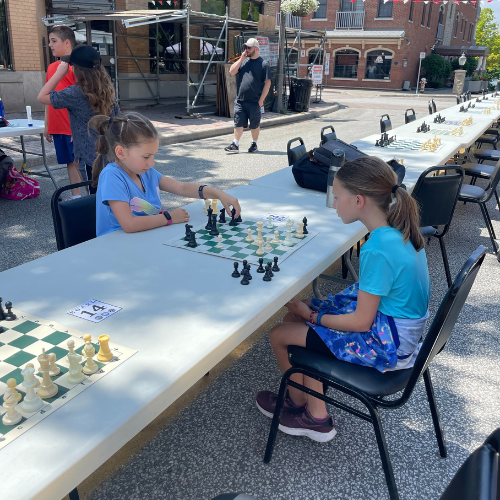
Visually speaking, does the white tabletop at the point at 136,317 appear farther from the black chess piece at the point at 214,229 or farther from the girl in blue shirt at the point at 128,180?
the black chess piece at the point at 214,229

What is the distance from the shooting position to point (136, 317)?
5.46 ft

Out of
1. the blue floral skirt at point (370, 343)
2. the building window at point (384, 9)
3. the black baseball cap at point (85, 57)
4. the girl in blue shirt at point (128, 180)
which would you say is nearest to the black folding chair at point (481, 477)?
the blue floral skirt at point (370, 343)

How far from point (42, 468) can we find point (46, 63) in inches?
533

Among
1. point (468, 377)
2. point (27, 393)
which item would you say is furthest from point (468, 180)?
point (27, 393)

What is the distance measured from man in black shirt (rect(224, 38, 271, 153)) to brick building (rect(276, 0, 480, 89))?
26.5 m

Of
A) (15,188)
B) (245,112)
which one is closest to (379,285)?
(15,188)

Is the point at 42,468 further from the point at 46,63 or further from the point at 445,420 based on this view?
the point at 46,63

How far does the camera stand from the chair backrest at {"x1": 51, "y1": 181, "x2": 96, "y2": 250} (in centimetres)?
265

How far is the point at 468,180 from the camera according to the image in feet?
25.7

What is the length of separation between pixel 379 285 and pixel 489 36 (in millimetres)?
66852

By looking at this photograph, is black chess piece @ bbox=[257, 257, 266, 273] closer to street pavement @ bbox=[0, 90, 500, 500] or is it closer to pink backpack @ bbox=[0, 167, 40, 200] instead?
street pavement @ bbox=[0, 90, 500, 500]

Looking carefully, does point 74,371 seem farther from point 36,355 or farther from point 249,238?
point 249,238

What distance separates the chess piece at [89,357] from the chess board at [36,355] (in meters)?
0.02

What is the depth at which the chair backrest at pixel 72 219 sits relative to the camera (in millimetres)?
2650
